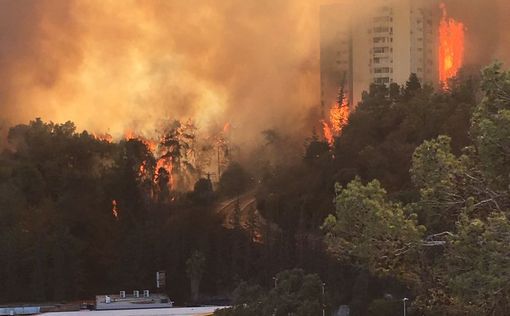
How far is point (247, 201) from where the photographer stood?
3666 centimetres

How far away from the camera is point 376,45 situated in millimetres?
38469

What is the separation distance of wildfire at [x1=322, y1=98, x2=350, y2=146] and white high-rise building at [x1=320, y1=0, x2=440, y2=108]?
0.62 meters

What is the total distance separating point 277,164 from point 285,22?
8.31 m

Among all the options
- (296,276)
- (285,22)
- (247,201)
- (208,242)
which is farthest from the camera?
(285,22)

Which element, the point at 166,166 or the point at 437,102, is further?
the point at 166,166

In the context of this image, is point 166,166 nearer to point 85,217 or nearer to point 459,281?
point 85,217

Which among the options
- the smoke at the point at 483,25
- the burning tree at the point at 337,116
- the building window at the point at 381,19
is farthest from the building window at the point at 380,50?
the smoke at the point at 483,25

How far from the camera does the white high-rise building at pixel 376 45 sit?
37.8m

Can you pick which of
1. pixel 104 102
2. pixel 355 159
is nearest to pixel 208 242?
pixel 355 159

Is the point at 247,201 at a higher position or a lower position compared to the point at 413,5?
lower

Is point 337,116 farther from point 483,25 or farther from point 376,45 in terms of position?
point 483,25

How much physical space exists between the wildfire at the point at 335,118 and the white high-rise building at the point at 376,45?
617mm

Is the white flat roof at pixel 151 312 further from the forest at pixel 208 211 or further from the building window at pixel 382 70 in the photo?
the building window at pixel 382 70

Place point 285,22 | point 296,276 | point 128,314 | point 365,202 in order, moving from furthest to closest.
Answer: point 285,22 < point 128,314 < point 296,276 < point 365,202
